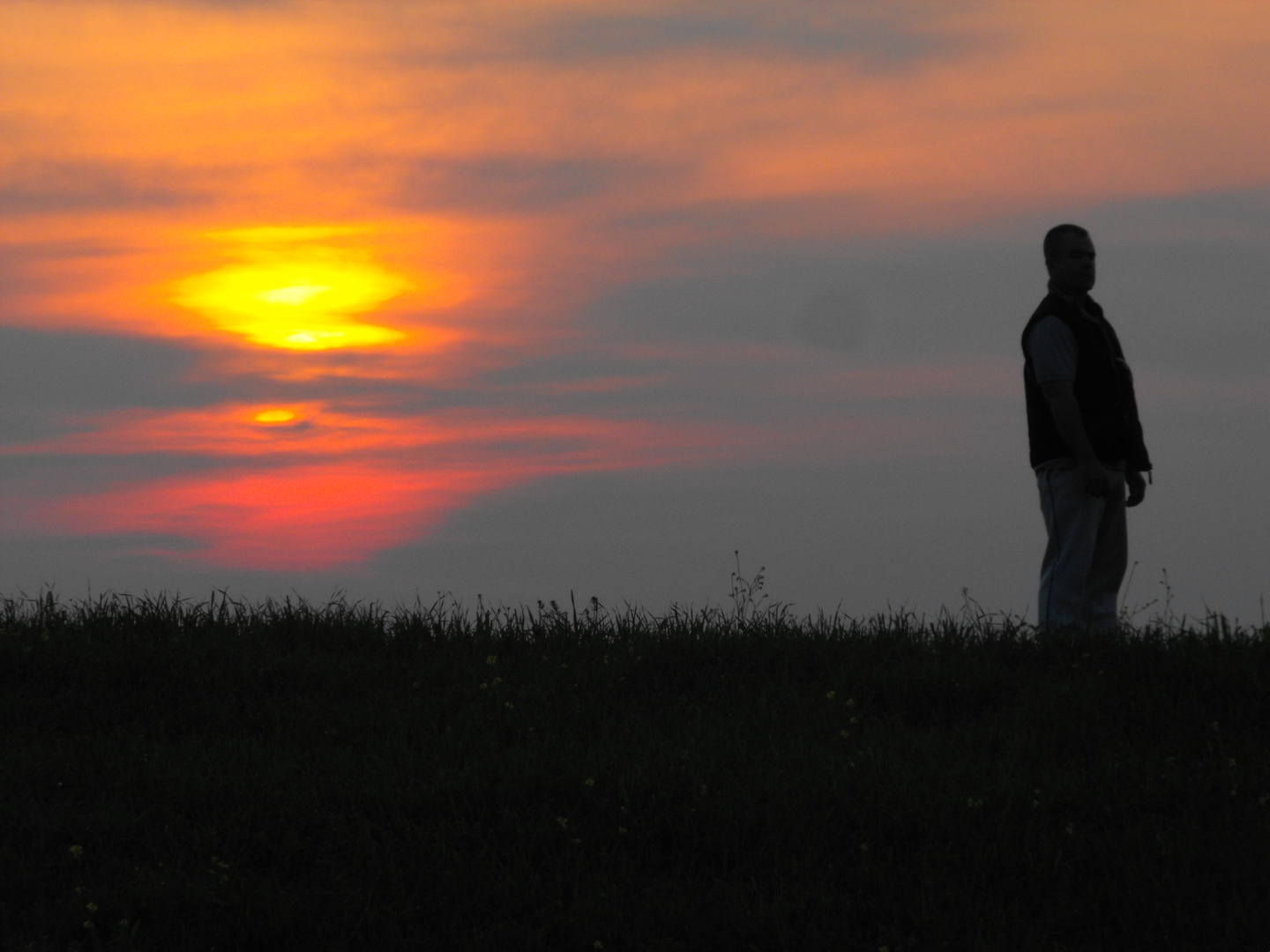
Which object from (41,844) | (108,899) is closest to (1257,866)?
(108,899)

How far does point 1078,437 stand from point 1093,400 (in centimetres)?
41

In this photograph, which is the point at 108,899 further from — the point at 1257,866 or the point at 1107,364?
the point at 1107,364

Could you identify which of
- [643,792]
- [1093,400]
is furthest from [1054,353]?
[643,792]

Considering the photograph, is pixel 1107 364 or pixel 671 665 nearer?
pixel 671 665

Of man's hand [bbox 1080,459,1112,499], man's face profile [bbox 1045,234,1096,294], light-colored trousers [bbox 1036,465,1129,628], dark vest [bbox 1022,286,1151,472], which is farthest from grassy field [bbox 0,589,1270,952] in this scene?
man's face profile [bbox 1045,234,1096,294]

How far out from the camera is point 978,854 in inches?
197

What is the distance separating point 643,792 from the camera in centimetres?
549

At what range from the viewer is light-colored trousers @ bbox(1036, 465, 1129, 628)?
7.74 meters

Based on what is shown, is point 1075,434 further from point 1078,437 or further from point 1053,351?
point 1053,351

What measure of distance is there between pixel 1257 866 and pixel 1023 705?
177cm

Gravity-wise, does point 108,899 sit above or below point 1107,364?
below

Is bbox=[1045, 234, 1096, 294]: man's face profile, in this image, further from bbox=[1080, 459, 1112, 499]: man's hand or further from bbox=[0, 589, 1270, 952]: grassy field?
bbox=[0, 589, 1270, 952]: grassy field

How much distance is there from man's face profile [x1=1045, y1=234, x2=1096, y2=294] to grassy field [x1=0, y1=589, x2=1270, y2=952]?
2234 millimetres

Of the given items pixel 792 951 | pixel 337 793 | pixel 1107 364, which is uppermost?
pixel 1107 364
